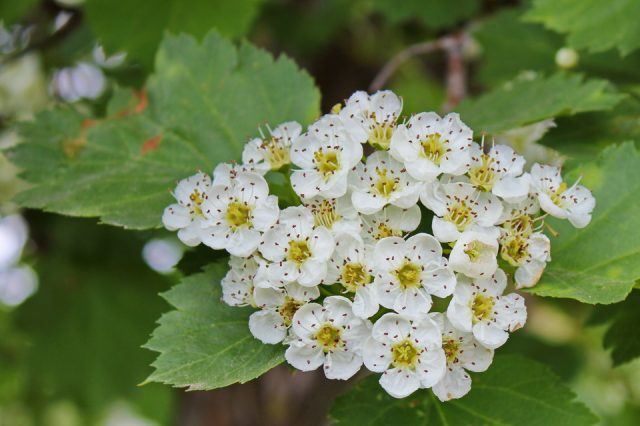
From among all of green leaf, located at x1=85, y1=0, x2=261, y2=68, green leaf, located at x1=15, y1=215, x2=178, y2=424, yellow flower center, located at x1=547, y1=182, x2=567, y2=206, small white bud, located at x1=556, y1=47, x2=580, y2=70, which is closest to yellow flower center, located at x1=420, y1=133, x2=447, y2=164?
yellow flower center, located at x1=547, y1=182, x2=567, y2=206

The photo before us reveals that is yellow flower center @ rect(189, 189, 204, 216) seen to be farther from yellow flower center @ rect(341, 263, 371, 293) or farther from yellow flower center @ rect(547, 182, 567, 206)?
yellow flower center @ rect(547, 182, 567, 206)

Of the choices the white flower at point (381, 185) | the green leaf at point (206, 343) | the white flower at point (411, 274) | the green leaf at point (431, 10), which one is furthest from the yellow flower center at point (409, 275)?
the green leaf at point (431, 10)

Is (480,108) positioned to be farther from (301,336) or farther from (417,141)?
(301,336)

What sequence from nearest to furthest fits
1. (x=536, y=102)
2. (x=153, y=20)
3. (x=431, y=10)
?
1. (x=536, y=102)
2. (x=153, y=20)
3. (x=431, y=10)

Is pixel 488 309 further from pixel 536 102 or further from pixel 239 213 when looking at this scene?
pixel 536 102

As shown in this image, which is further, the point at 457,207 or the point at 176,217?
the point at 176,217

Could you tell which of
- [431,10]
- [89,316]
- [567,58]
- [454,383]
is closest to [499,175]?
[454,383]

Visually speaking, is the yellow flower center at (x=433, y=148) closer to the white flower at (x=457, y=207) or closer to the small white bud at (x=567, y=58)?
the white flower at (x=457, y=207)
